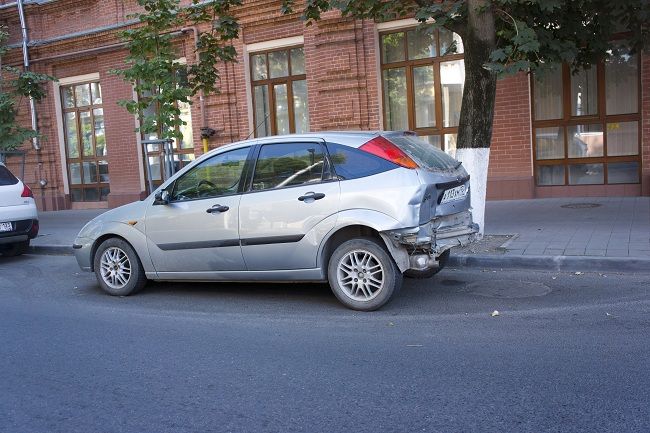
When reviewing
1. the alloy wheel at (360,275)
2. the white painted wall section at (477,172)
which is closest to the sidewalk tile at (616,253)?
the white painted wall section at (477,172)

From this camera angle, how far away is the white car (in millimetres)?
10898

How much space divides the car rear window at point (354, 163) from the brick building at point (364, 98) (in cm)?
607

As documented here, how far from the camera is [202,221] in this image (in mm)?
7160

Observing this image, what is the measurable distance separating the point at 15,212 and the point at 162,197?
Result: 490cm

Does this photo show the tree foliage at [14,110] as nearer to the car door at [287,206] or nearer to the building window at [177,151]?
the building window at [177,151]

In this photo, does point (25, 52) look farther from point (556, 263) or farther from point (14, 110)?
point (556, 263)

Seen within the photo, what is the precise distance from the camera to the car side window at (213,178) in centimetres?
715

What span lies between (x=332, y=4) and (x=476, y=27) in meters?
1.95

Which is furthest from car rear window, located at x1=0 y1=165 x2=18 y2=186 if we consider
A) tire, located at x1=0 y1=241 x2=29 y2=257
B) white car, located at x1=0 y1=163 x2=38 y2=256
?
tire, located at x1=0 y1=241 x2=29 y2=257

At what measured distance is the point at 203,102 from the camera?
15.5 m

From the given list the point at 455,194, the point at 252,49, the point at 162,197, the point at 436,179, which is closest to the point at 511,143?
the point at 252,49

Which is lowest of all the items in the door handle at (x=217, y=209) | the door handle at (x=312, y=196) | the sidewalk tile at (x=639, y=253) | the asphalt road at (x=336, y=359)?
the asphalt road at (x=336, y=359)

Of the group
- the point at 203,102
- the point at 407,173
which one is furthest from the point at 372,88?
the point at 407,173

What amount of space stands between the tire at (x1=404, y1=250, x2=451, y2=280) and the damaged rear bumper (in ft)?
2.08
